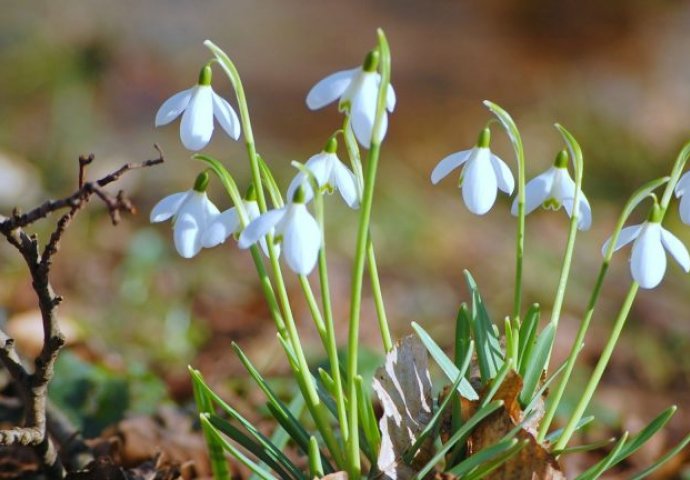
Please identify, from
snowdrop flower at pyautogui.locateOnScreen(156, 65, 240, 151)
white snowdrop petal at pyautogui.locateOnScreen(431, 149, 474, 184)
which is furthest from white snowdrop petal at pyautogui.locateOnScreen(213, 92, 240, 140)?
white snowdrop petal at pyautogui.locateOnScreen(431, 149, 474, 184)

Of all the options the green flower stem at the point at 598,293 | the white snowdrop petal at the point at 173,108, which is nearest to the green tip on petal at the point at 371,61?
the white snowdrop petal at the point at 173,108

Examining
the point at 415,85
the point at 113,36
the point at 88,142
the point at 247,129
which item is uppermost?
the point at 247,129

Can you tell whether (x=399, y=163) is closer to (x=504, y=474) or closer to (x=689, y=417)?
(x=689, y=417)

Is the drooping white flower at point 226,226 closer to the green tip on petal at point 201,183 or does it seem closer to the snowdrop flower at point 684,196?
the green tip on petal at point 201,183

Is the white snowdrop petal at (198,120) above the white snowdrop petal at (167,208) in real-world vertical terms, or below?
above

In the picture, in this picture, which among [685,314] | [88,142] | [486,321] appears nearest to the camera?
[486,321]

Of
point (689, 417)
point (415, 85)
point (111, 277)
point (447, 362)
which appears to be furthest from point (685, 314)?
point (415, 85)

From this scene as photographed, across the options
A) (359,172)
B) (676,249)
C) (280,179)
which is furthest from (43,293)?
(280,179)

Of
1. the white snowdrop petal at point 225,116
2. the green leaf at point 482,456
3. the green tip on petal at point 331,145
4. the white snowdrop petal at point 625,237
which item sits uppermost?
the white snowdrop petal at point 225,116
